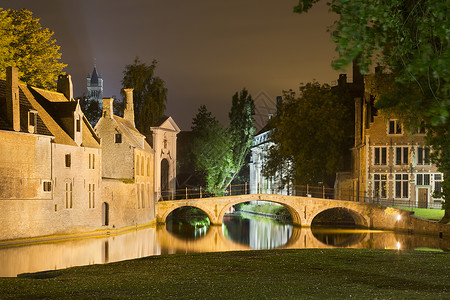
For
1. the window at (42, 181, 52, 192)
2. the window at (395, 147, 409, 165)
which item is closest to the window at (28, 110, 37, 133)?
the window at (42, 181, 52, 192)

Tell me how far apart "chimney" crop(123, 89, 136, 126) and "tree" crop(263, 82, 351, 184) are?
33.7ft

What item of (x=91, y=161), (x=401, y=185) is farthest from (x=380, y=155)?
(x=91, y=161)

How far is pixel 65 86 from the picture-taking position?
34.5m

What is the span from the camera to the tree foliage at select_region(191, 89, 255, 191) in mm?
47125

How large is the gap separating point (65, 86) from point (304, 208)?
16.5m

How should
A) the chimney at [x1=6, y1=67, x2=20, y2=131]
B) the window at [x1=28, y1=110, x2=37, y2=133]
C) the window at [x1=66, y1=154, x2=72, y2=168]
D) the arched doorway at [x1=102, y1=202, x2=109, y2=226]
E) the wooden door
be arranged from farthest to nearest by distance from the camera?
the wooden door < the arched doorway at [x1=102, y1=202, x2=109, y2=226] < the window at [x1=66, y1=154, x2=72, y2=168] < the window at [x1=28, y1=110, x2=37, y2=133] < the chimney at [x1=6, y1=67, x2=20, y2=131]

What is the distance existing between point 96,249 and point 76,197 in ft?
16.4

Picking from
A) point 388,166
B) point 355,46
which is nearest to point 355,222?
point 388,166

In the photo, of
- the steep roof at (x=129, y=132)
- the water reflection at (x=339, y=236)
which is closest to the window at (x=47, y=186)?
the steep roof at (x=129, y=132)

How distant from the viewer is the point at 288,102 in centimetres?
4259

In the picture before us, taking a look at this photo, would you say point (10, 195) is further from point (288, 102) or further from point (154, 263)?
point (288, 102)

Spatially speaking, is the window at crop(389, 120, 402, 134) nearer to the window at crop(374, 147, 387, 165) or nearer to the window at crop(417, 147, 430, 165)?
the window at crop(374, 147, 387, 165)

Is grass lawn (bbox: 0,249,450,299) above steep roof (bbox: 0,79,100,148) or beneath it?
beneath

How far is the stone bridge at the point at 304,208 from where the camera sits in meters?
36.8
